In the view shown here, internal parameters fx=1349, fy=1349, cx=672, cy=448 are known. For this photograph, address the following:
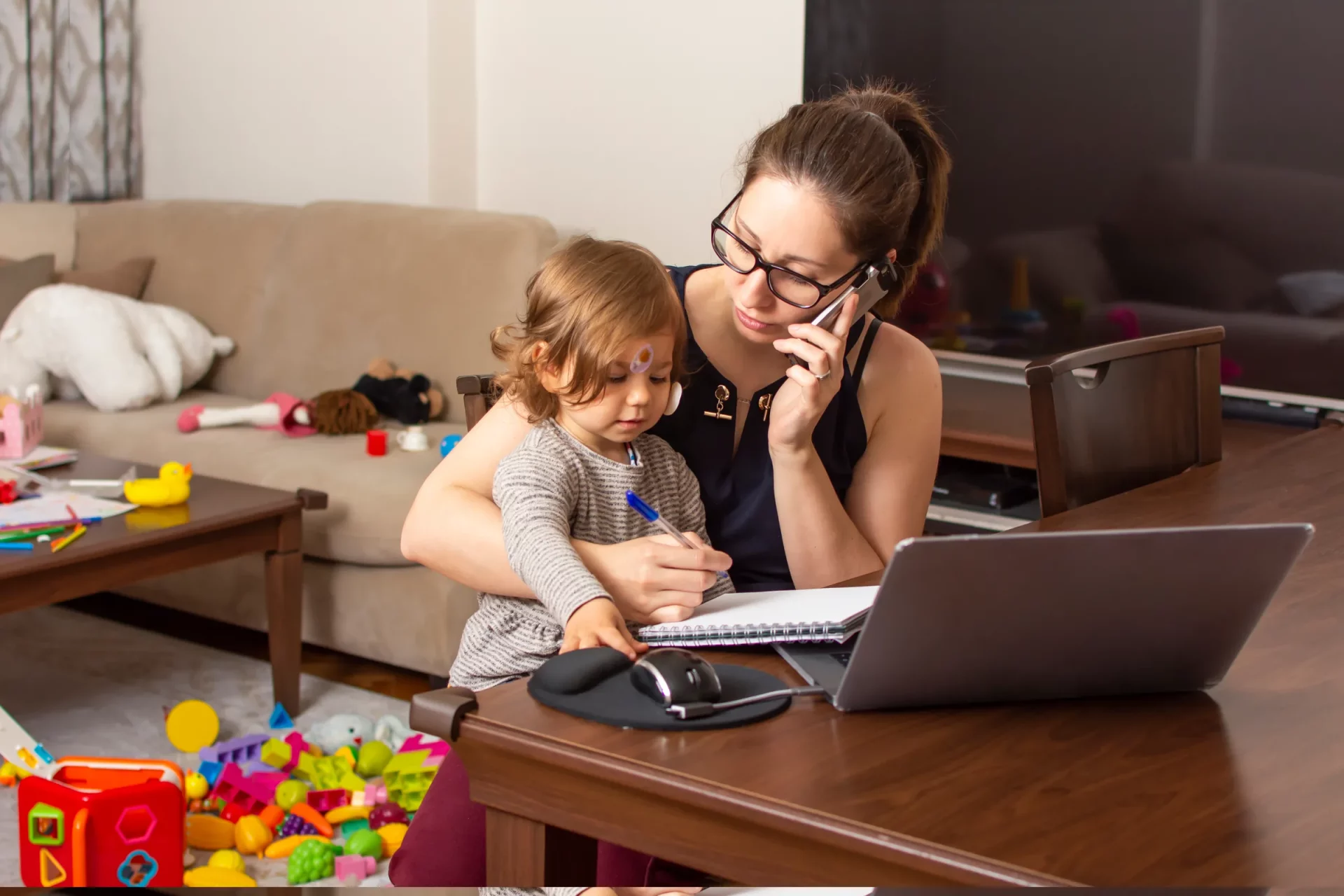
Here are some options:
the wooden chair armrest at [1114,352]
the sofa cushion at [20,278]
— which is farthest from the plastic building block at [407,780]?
the sofa cushion at [20,278]

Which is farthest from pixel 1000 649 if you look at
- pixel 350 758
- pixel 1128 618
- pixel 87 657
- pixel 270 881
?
pixel 87 657

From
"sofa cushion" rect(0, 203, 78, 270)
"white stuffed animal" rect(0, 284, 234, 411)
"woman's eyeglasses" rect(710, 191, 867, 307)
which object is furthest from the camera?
"sofa cushion" rect(0, 203, 78, 270)

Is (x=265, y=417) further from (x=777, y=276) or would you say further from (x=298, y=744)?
(x=777, y=276)

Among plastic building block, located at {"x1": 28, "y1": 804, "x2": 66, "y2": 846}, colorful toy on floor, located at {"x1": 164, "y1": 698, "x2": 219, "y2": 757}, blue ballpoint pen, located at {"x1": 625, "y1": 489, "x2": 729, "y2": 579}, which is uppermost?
blue ballpoint pen, located at {"x1": 625, "y1": 489, "x2": 729, "y2": 579}

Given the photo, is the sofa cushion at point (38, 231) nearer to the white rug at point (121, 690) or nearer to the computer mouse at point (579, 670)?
the white rug at point (121, 690)

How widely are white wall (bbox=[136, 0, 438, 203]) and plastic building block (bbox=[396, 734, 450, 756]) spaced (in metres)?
1.92

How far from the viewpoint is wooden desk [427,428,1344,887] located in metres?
0.74

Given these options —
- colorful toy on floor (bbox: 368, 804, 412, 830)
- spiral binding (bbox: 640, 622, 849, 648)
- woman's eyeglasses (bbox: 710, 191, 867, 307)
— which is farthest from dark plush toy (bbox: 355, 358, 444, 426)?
spiral binding (bbox: 640, 622, 849, 648)

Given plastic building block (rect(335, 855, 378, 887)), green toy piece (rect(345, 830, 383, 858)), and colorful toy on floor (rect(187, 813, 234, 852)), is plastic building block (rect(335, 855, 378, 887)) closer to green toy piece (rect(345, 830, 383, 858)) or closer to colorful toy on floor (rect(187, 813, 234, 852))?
green toy piece (rect(345, 830, 383, 858))

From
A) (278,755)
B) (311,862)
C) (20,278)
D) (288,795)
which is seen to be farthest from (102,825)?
(20,278)

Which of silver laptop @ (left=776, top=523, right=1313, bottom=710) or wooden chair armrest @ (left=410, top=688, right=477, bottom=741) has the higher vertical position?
silver laptop @ (left=776, top=523, right=1313, bottom=710)

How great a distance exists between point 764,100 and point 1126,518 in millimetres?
2125

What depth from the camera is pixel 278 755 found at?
7.59 feet

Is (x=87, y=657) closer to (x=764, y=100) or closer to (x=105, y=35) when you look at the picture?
(x=764, y=100)
